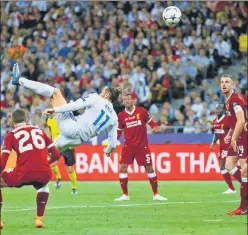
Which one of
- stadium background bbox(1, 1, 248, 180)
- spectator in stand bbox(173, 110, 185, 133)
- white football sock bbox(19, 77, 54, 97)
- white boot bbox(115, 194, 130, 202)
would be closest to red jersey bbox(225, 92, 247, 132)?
white football sock bbox(19, 77, 54, 97)

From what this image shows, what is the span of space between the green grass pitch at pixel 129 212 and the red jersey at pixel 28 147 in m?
0.92

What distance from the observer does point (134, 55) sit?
1204 inches

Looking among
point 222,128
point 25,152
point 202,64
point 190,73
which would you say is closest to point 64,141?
point 25,152

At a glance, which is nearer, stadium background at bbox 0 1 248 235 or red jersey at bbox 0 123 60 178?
red jersey at bbox 0 123 60 178

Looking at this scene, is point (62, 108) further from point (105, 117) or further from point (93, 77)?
point (93, 77)

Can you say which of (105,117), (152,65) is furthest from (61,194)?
(152,65)

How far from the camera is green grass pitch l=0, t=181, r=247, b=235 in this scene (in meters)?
13.1

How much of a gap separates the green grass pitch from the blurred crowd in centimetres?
566

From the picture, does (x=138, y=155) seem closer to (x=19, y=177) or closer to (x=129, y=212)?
(x=129, y=212)

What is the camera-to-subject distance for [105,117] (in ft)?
52.6

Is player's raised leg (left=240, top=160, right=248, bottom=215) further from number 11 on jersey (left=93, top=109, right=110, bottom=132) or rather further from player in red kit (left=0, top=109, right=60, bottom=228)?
player in red kit (left=0, top=109, right=60, bottom=228)

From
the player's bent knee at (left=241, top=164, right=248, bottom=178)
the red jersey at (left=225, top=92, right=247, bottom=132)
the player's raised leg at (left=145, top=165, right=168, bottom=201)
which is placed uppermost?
the red jersey at (left=225, top=92, right=247, bottom=132)

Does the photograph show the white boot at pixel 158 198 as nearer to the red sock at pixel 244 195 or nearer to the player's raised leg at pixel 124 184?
the player's raised leg at pixel 124 184

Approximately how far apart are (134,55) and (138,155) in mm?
11350
